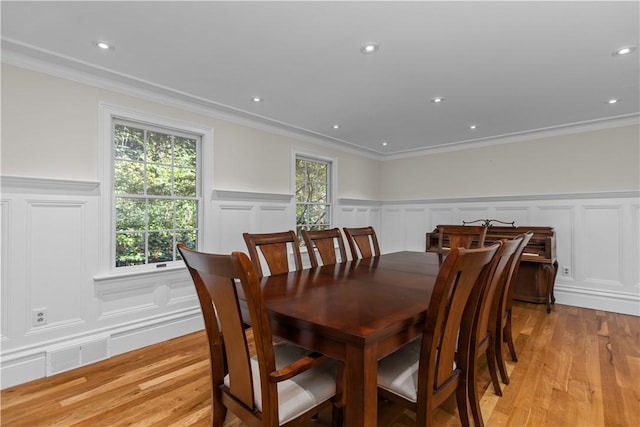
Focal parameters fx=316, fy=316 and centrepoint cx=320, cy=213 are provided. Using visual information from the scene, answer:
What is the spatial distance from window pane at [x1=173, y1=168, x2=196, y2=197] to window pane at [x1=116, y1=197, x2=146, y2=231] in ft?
1.20

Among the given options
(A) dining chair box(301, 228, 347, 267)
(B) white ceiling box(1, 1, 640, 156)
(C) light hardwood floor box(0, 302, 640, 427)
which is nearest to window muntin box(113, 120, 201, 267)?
(B) white ceiling box(1, 1, 640, 156)

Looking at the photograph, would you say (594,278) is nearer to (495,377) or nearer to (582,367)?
(582,367)

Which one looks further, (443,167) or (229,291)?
(443,167)

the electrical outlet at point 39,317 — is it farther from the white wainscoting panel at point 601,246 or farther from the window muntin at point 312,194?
the white wainscoting panel at point 601,246

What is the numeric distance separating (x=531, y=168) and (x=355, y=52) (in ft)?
11.5

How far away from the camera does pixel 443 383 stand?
146cm

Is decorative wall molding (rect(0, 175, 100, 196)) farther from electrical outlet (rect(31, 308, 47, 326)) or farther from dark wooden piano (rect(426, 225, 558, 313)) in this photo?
dark wooden piano (rect(426, 225, 558, 313))

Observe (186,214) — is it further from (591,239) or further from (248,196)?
(591,239)

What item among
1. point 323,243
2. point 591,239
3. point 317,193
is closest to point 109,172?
point 323,243

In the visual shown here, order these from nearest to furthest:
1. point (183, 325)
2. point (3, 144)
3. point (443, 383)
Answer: point (443, 383)
point (3, 144)
point (183, 325)

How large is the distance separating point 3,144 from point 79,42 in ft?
2.93

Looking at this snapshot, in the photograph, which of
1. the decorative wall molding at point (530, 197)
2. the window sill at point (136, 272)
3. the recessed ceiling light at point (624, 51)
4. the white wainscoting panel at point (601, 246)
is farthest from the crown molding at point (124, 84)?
the white wainscoting panel at point (601, 246)

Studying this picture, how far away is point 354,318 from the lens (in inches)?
51.7

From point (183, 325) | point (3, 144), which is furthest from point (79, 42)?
point (183, 325)
